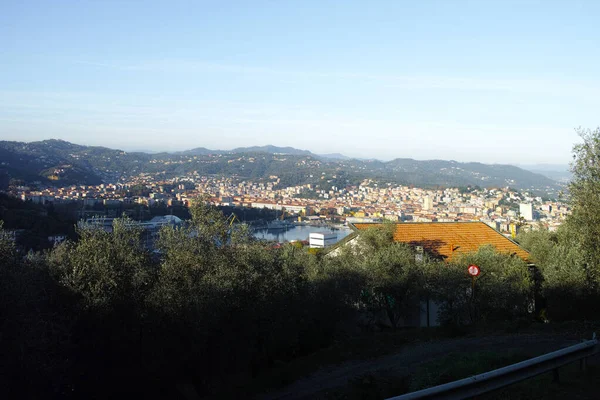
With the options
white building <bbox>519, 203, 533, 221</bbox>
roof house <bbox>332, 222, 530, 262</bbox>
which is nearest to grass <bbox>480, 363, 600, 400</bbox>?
roof house <bbox>332, 222, 530, 262</bbox>

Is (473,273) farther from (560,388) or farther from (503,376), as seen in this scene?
(503,376)

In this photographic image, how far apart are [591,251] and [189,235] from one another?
1131cm

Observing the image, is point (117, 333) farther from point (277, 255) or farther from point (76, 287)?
point (277, 255)

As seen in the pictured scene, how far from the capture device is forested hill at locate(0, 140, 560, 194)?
247 ft

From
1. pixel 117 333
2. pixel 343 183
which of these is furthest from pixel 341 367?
pixel 343 183

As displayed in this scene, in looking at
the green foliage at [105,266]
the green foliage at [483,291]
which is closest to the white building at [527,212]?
the green foliage at [483,291]

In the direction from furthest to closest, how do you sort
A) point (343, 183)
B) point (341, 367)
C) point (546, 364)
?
point (343, 183) → point (341, 367) → point (546, 364)

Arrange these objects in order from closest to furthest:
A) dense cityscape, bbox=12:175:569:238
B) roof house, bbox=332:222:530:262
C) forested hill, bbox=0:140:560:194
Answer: roof house, bbox=332:222:530:262 < dense cityscape, bbox=12:175:569:238 < forested hill, bbox=0:140:560:194

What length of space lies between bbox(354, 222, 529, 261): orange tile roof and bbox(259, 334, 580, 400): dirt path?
11931mm

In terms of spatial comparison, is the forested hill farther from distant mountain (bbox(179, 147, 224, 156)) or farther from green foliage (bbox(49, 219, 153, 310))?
green foliage (bbox(49, 219, 153, 310))

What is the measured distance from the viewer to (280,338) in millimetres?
11898

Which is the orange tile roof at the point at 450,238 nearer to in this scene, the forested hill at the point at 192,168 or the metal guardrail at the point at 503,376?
the metal guardrail at the point at 503,376

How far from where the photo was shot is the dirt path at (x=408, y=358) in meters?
9.37

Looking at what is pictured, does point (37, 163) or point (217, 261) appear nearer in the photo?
point (217, 261)
